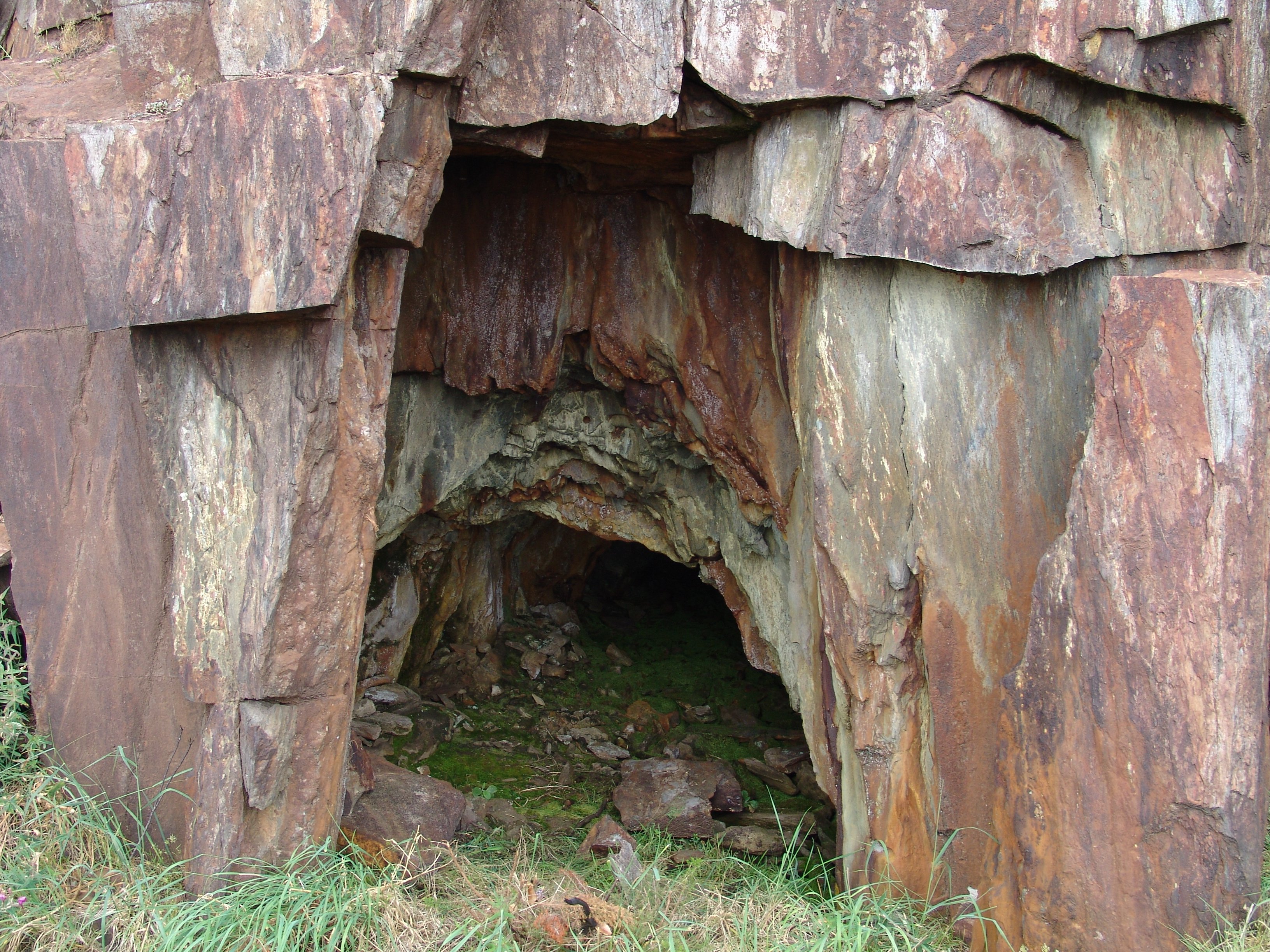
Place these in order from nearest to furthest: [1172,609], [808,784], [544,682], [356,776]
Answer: [1172,609]
[356,776]
[808,784]
[544,682]

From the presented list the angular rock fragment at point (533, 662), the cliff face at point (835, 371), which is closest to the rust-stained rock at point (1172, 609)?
the cliff face at point (835, 371)

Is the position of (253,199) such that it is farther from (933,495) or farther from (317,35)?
(933,495)

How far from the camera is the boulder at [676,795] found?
16.4ft

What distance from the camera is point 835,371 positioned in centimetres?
334

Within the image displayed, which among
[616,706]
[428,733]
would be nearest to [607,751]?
[616,706]

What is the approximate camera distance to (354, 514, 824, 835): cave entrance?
215 inches

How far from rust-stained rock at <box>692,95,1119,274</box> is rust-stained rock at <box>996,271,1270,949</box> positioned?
15.6 inches

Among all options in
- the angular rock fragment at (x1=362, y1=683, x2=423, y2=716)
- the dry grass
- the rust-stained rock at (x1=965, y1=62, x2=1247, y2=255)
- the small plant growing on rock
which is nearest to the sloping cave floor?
the angular rock fragment at (x1=362, y1=683, x2=423, y2=716)

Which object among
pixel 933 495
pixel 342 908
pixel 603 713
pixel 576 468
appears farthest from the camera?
pixel 603 713

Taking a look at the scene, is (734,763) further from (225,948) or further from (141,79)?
(141,79)

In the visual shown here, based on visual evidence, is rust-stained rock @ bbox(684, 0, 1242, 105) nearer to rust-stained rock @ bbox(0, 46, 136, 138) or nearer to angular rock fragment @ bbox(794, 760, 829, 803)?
rust-stained rock @ bbox(0, 46, 136, 138)

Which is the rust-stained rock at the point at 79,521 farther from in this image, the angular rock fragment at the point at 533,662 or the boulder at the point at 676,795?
the angular rock fragment at the point at 533,662

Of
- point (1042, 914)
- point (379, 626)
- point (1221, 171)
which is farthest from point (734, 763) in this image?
point (1221, 171)

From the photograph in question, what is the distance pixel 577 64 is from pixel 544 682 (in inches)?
183
